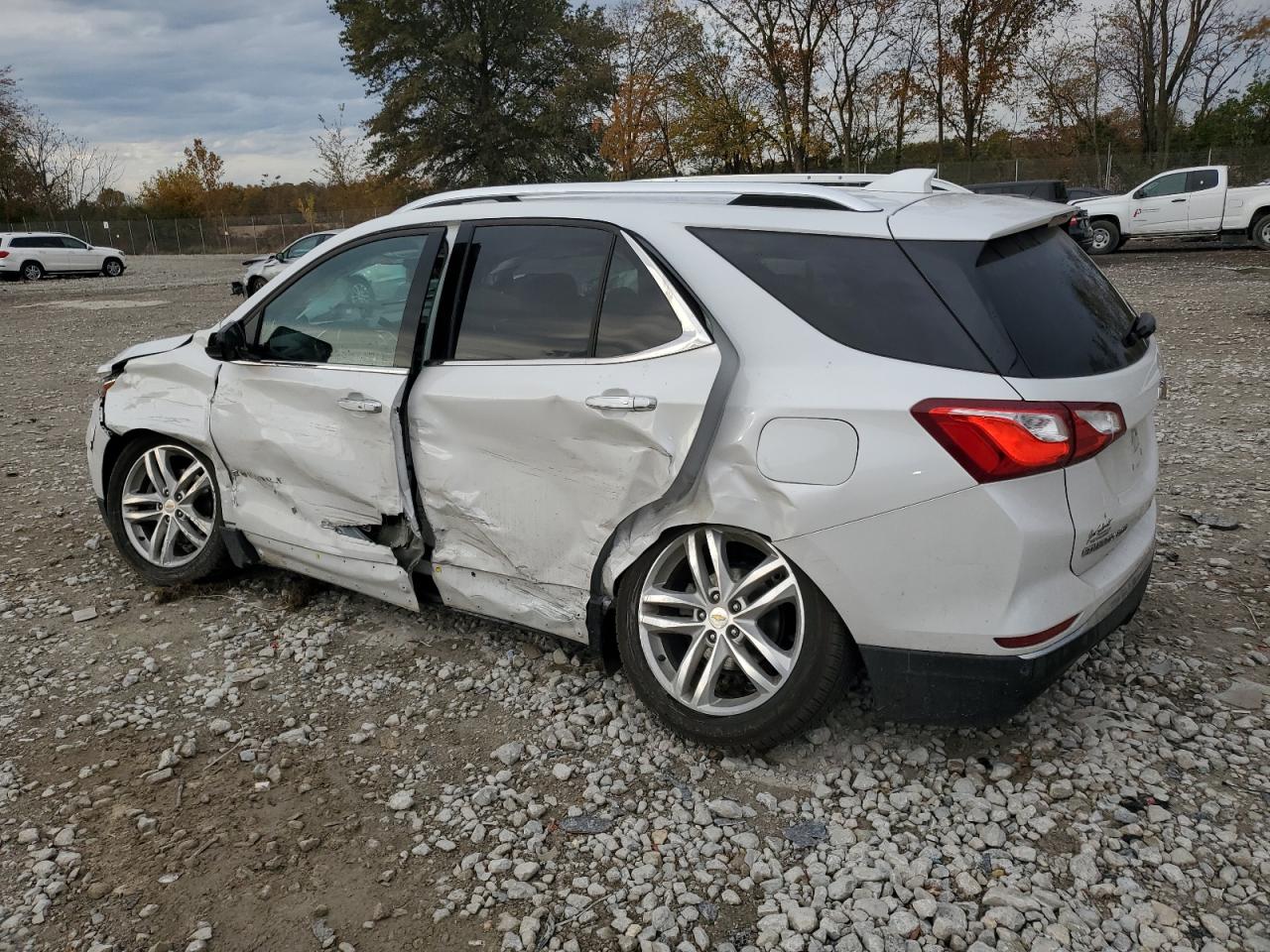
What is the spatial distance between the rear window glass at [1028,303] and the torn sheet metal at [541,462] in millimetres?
687

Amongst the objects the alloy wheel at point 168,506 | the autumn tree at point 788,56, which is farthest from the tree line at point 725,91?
the alloy wheel at point 168,506

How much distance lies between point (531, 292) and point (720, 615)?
1.29 m

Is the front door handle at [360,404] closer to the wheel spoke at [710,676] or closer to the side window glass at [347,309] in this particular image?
the side window glass at [347,309]

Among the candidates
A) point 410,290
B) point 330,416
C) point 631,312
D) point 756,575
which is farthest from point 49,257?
point 756,575

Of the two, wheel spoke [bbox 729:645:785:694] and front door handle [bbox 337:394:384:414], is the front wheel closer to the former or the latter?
wheel spoke [bbox 729:645:785:694]

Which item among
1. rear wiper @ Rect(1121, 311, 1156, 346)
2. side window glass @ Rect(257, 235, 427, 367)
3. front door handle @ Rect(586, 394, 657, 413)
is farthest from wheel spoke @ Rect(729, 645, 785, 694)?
side window glass @ Rect(257, 235, 427, 367)

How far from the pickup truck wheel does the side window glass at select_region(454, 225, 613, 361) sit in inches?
811

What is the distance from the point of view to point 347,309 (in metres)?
3.70

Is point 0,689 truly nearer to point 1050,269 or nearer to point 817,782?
point 817,782

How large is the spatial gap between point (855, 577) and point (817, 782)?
712mm

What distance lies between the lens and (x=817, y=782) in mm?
2832

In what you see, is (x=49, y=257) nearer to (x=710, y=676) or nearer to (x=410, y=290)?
(x=410, y=290)

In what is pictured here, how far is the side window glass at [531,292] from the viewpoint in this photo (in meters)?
3.10

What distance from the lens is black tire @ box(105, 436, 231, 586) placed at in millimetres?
4125
